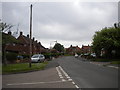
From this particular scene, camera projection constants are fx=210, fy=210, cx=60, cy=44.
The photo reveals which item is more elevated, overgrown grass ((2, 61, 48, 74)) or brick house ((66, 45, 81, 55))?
brick house ((66, 45, 81, 55))

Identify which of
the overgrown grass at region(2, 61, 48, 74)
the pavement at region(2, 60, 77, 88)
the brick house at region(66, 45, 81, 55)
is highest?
the brick house at region(66, 45, 81, 55)

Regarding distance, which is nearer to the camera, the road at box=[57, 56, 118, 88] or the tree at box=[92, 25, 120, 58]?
the road at box=[57, 56, 118, 88]

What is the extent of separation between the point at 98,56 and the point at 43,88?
43733 millimetres

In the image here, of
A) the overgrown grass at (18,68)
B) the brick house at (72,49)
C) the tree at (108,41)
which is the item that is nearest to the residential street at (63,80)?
the overgrown grass at (18,68)

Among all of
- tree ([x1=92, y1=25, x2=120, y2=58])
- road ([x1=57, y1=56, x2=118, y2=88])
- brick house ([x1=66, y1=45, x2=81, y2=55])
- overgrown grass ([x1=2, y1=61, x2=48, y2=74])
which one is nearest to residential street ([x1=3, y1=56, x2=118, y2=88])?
road ([x1=57, y1=56, x2=118, y2=88])

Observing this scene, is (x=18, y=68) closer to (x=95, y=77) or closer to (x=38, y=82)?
(x=95, y=77)

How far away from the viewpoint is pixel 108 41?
44031 millimetres

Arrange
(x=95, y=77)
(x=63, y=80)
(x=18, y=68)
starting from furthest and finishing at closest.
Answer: (x=18, y=68)
(x=95, y=77)
(x=63, y=80)

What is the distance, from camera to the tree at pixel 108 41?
4401 centimetres

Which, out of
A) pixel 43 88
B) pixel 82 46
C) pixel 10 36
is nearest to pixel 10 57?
pixel 10 36

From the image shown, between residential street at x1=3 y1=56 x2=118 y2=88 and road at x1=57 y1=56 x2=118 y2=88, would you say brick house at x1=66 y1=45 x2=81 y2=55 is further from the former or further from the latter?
residential street at x1=3 y1=56 x2=118 y2=88

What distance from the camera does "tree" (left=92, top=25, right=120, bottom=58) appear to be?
44.0 m

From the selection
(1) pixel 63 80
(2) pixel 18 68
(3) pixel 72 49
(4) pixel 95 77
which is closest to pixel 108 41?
(2) pixel 18 68

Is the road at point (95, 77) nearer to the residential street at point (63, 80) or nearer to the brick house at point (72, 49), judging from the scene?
the residential street at point (63, 80)
